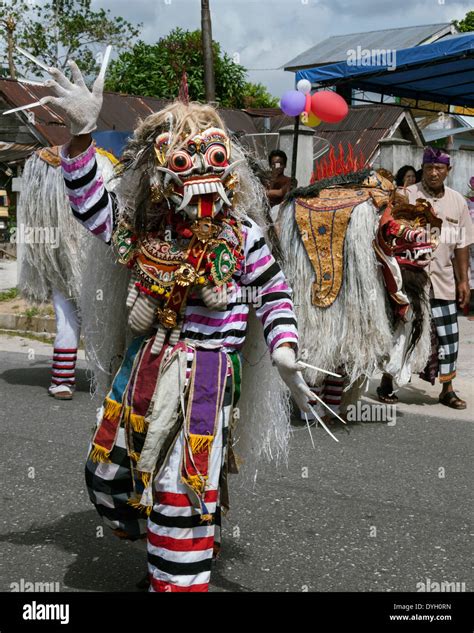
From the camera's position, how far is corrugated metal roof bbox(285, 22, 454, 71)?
95.9ft

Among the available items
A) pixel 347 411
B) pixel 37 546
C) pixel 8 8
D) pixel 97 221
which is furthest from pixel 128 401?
pixel 8 8

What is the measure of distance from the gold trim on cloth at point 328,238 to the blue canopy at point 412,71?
7.24 meters

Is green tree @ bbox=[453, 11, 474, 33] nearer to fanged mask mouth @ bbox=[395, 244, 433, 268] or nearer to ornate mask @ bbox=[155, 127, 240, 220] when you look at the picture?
fanged mask mouth @ bbox=[395, 244, 433, 268]

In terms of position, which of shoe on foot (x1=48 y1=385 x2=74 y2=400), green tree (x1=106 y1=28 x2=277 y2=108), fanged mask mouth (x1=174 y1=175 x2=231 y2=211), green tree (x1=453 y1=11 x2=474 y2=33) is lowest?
shoe on foot (x1=48 y1=385 x2=74 y2=400)

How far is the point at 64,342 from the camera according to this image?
6.68m

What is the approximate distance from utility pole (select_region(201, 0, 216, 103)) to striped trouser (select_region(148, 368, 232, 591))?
10.2 m

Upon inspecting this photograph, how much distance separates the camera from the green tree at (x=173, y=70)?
77.0 ft

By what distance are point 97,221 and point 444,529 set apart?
227 centimetres

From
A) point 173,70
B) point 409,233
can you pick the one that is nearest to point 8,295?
point 409,233

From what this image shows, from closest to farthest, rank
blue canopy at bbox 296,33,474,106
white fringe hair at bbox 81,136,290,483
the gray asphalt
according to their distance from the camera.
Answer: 1. white fringe hair at bbox 81,136,290,483
2. the gray asphalt
3. blue canopy at bbox 296,33,474,106

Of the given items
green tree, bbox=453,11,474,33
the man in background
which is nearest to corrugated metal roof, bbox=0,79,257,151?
the man in background

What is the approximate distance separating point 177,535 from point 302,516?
149 centimetres

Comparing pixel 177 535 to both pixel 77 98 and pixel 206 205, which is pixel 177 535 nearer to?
pixel 206 205

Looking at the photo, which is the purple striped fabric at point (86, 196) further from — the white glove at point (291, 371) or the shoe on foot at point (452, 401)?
the shoe on foot at point (452, 401)
